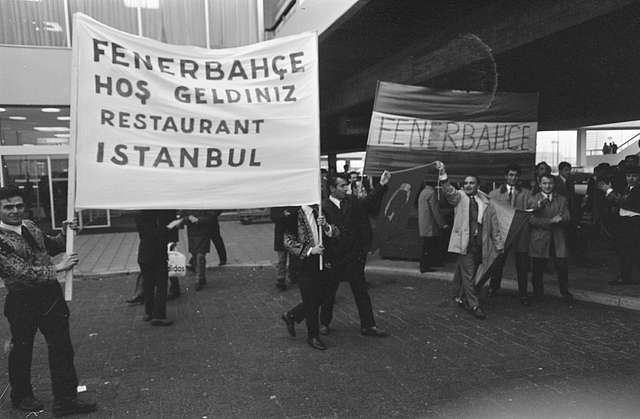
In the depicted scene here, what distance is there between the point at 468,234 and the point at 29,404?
487 cm

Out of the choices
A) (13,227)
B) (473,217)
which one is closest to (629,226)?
(473,217)

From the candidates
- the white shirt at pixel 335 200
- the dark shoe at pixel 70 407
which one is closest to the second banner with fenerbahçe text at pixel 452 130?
the white shirt at pixel 335 200

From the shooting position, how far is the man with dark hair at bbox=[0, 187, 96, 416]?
12.0 feet

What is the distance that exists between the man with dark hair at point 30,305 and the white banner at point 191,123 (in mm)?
452

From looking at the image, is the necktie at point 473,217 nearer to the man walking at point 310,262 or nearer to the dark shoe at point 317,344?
the man walking at point 310,262

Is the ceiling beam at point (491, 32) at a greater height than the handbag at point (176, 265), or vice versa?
the ceiling beam at point (491, 32)

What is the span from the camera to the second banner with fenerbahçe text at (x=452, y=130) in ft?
21.4

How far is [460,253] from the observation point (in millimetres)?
6246

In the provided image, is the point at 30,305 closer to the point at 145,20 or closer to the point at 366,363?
the point at 366,363

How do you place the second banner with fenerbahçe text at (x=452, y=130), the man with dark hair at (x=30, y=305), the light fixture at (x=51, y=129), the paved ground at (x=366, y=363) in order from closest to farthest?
the man with dark hair at (x=30, y=305)
the paved ground at (x=366, y=363)
the second banner with fenerbahçe text at (x=452, y=130)
the light fixture at (x=51, y=129)

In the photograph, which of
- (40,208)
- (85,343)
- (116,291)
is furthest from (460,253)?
(40,208)

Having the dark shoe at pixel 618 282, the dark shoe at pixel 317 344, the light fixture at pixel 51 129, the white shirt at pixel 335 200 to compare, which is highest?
the light fixture at pixel 51 129

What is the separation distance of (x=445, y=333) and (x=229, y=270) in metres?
5.20

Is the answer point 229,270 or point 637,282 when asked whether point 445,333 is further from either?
point 229,270
